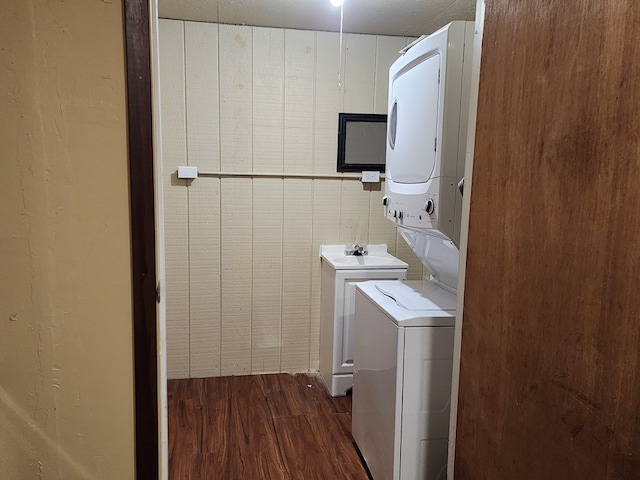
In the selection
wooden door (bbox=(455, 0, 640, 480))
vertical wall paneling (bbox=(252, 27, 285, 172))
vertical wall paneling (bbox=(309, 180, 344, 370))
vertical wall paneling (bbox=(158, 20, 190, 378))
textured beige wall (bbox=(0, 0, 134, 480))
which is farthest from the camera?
vertical wall paneling (bbox=(309, 180, 344, 370))

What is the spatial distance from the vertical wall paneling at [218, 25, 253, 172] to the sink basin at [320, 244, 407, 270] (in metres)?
0.78

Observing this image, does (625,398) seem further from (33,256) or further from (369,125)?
(369,125)

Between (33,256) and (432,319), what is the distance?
1309mm

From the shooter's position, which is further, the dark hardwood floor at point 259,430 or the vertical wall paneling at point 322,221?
the vertical wall paneling at point 322,221

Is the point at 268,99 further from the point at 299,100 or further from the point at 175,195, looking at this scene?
the point at 175,195

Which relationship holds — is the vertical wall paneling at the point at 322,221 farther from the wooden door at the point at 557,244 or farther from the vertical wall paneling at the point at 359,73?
the wooden door at the point at 557,244

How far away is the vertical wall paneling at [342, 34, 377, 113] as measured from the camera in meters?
3.02

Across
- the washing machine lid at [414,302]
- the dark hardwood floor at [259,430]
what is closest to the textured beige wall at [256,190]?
the dark hardwood floor at [259,430]

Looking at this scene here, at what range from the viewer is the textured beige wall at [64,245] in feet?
3.22

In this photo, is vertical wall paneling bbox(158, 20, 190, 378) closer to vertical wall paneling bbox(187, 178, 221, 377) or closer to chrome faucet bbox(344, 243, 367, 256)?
vertical wall paneling bbox(187, 178, 221, 377)

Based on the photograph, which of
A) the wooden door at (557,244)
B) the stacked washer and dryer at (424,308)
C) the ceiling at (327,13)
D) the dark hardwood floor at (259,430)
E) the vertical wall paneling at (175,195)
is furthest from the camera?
the vertical wall paneling at (175,195)

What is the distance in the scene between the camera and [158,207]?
109 cm

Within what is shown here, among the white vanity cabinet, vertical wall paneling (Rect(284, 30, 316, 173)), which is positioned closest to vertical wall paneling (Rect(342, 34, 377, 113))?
vertical wall paneling (Rect(284, 30, 316, 173))

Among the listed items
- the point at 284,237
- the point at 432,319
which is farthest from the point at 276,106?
the point at 432,319
